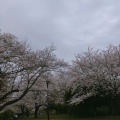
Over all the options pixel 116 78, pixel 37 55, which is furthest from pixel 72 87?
pixel 37 55

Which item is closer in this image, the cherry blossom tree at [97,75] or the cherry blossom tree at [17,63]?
the cherry blossom tree at [17,63]

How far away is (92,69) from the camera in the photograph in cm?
3675

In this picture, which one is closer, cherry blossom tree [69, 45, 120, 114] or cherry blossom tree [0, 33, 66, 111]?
cherry blossom tree [0, 33, 66, 111]

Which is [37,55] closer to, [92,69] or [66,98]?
[92,69]

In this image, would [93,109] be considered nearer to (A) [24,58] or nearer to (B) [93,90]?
(B) [93,90]

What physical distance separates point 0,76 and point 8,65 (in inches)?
121

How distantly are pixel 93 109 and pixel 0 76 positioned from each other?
87.8 feet

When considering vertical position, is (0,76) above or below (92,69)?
below

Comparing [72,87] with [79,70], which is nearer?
[79,70]

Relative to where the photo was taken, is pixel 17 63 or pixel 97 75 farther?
pixel 97 75

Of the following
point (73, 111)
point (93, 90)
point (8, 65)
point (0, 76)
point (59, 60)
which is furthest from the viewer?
point (73, 111)

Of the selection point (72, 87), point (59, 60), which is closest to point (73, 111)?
point (72, 87)

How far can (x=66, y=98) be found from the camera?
46.2 meters

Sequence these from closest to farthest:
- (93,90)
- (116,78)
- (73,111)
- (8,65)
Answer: (8,65) → (116,78) → (93,90) → (73,111)
